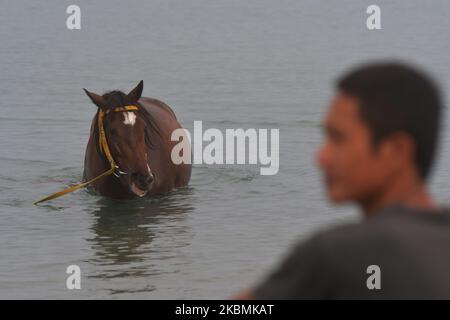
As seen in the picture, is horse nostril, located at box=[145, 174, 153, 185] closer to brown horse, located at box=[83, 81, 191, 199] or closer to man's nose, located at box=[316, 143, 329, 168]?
brown horse, located at box=[83, 81, 191, 199]

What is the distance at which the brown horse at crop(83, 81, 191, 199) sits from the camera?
44.4ft

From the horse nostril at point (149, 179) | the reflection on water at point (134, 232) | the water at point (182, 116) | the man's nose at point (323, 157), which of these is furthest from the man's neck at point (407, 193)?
the horse nostril at point (149, 179)

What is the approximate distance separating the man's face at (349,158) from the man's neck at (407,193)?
26 mm

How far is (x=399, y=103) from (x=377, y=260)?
1.11 ft

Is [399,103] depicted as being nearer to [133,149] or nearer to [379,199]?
[379,199]

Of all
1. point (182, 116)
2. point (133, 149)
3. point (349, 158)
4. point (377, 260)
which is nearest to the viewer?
point (377, 260)

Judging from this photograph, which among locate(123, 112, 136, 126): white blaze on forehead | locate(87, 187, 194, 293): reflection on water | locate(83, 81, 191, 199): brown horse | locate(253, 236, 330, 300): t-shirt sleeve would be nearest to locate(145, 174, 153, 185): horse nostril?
locate(83, 81, 191, 199): brown horse

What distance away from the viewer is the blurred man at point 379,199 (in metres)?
2.79

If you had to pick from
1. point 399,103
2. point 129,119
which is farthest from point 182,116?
point 399,103

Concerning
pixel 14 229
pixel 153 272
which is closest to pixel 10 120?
pixel 14 229

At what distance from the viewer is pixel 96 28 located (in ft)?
125

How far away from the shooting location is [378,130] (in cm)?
291

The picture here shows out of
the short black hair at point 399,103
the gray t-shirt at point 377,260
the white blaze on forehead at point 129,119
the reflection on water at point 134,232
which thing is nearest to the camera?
the gray t-shirt at point 377,260

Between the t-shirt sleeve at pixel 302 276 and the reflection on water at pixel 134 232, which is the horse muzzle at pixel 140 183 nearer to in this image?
the reflection on water at pixel 134 232
